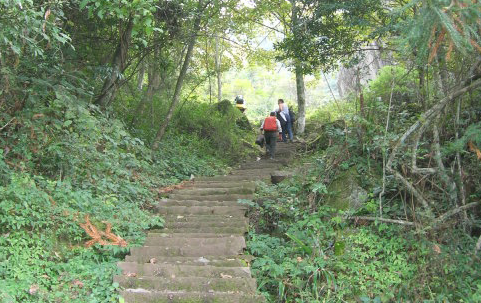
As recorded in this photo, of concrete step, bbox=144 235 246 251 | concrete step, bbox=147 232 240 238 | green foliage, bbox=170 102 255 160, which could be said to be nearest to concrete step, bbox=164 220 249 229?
concrete step, bbox=147 232 240 238

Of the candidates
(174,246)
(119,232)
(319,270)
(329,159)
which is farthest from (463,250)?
(119,232)

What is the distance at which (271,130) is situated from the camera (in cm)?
1136

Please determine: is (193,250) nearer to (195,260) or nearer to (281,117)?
(195,260)

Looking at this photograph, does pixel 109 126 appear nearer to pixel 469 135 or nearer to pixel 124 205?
pixel 124 205

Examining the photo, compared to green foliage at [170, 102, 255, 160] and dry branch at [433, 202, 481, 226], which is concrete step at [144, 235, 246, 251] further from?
green foliage at [170, 102, 255, 160]

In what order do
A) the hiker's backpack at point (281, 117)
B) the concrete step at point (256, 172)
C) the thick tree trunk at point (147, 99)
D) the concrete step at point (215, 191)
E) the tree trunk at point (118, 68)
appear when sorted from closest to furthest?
the concrete step at point (215, 191) → the tree trunk at point (118, 68) → the concrete step at point (256, 172) → the thick tree trunk at point (147, 99) → the hiker's backpack at point (281, 117)

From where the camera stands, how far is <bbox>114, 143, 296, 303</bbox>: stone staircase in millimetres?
4926

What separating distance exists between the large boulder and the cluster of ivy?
116 inches

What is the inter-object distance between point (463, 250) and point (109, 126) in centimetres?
607

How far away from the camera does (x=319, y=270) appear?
17.5ft

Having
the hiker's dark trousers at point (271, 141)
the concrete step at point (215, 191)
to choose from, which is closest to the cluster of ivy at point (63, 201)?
the concrete step at point (215, 191)

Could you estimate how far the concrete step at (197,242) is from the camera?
593 cm

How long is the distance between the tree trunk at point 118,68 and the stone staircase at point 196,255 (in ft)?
8.62

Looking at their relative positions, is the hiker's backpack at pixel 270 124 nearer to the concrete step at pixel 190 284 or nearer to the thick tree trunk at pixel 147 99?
the thick tree trunk at pixel 147 99
